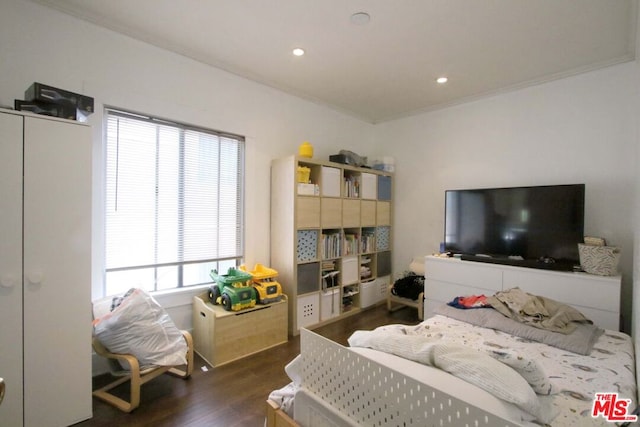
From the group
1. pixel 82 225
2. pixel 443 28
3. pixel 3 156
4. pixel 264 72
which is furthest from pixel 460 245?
pixel 3 156

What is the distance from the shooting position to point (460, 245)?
334cm

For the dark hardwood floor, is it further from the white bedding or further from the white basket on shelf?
the white basket on shelf

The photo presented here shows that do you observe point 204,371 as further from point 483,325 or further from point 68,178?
point 483,325

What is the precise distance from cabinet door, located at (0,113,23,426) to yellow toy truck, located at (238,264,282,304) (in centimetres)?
158

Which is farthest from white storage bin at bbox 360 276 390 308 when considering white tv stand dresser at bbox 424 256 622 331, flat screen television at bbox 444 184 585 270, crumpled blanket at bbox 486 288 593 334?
crumpled blanket at bbox 486 288 593 334

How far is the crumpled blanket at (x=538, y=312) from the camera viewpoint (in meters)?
1.87

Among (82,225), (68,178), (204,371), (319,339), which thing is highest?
(68,178)

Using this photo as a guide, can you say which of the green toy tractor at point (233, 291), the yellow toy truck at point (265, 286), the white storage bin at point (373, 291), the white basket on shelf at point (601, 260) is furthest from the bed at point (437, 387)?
the white storage bin at point (373, 291)

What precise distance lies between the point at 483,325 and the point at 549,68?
2.59m

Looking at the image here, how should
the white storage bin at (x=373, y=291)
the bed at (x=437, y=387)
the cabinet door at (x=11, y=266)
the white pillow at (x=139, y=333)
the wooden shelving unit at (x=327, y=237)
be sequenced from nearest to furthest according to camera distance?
the bed at (x=437, y=387) < the cabinet door at (x=11, y=266) < the white pillow at (x=139, y=333) < the wooden shelving unit at (x=327, y=237) < the white storage bin at (x=373, y=291)

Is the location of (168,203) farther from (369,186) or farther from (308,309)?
(369,186)

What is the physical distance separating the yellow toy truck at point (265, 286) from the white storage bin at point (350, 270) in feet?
3.20

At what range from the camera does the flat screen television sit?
2.68 metres

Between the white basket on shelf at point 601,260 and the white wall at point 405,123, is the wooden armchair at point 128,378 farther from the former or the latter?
the white basket on shelf at point 601,260
